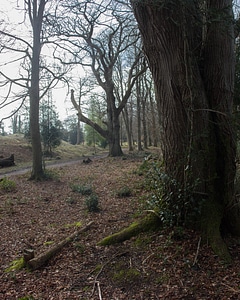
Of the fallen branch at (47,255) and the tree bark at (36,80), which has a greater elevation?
the tree bark at (36,80)

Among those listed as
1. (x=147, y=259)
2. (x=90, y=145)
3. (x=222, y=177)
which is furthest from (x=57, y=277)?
(x=90, y=145)

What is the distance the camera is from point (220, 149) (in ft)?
12.8

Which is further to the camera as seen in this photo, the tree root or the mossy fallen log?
the mossy fallen log

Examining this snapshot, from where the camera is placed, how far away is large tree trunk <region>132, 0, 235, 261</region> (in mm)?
3666

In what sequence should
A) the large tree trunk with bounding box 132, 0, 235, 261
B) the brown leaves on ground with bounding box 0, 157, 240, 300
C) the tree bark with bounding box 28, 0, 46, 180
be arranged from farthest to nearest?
the tree bark with bounding box 28, 0, 46, 180
the large tree trunk with bounding box 132, 0, 235, 261
the brown leaves on ground with bounding box 0, 157, 240, 300

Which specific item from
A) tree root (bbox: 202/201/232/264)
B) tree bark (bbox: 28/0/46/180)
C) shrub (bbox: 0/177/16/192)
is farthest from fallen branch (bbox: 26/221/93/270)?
tree bark (bbox: 28/0/46/180)

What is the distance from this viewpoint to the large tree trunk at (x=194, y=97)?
12.0 feet

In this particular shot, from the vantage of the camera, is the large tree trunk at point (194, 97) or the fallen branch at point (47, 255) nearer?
the large tree trunk at point (194, 97)

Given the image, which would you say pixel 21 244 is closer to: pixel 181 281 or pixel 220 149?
pixel 181 281

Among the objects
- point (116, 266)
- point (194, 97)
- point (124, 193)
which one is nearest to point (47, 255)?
point (116, 266)

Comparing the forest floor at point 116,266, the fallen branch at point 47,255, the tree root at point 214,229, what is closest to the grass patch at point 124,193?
the forest floor at point 116,266

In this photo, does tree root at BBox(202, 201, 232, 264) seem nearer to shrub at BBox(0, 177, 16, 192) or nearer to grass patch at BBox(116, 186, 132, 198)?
grass patch at BBox(116, 186, 132, 198)

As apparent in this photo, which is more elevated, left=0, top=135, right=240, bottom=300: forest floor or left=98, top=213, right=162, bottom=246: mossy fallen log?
left=98, top=213, right=162, bottom=246: mossy fallen log

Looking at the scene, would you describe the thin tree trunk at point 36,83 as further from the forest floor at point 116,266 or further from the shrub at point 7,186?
the forest floor at point 116,266
